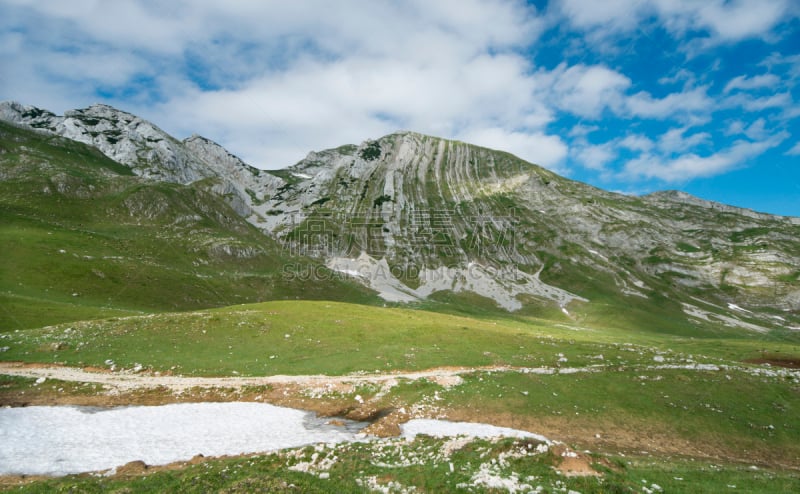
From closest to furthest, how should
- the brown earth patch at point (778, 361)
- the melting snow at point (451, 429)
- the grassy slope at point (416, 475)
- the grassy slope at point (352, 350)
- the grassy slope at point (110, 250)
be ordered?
1. the grassy slope at point (416, 475)
2. the melting snow at point (451, 429)
3. the grassy slope at point (352, 350)
4. the brown earth patch at point (778, 361)
5. the grassy slope at point (110, 250)

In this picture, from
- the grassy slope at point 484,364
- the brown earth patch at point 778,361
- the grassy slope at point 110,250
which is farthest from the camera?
the grassy slope at point 110,250

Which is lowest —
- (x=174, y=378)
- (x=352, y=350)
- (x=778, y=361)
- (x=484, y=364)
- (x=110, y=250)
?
(x=174, y=378)

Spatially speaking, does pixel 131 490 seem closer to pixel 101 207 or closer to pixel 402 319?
pixel 402 319

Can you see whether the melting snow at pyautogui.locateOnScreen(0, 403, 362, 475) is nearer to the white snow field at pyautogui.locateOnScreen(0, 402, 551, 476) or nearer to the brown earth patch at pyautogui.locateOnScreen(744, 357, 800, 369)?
the white snow field at pyautogui.locateOnScreen(0, 402, 551, 476)

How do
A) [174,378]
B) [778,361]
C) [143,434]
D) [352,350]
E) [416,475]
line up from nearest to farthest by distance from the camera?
[416,475]
[143,434]
[174,378]
[352,350]
[778,361]

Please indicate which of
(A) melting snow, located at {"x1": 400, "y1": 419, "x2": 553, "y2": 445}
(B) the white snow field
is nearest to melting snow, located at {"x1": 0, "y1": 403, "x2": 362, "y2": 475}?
(B) the white snow field

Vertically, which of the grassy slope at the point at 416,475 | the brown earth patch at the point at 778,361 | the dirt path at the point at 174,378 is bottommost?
the dirt path at the point at 174,378

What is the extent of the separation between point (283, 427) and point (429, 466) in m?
13.6

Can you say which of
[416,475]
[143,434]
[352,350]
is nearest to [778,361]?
[352,350]

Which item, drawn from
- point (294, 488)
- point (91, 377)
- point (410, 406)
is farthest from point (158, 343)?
point (294, 488)

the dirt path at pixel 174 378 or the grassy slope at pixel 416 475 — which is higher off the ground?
the grassy slope at pixel 416 475

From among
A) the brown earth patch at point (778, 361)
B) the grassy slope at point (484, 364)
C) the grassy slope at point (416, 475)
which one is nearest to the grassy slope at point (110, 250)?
the grassy slope at point (484, 364)

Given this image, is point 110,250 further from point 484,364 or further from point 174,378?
point 484,364

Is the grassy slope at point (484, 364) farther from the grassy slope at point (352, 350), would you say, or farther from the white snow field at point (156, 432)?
the white snow field at point (156, 432)
